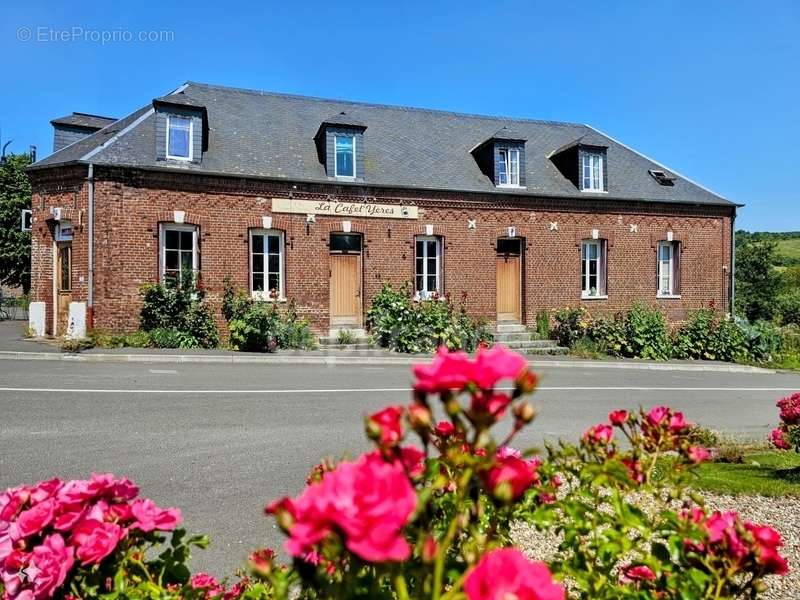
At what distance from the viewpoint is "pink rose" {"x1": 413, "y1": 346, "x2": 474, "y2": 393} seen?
1068 mm

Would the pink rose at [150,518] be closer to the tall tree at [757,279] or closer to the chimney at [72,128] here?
the chimney at [72,128]

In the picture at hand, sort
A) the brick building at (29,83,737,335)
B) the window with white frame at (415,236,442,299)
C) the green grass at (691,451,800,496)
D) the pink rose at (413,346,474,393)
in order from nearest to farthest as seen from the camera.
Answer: the pink rose at (413,346,474,393), the green grass at (691,451,800,496), the brick building at (29,83,737,335), the window with white frame at (415,236,442,299)

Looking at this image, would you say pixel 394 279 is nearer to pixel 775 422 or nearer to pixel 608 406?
pixel 608 406

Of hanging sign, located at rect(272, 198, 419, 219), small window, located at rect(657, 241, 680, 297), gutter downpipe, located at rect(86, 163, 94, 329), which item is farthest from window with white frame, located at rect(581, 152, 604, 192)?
gutter downpipe, located at rect(86, 163, 94, 329)

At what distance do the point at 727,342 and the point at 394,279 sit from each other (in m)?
10.9

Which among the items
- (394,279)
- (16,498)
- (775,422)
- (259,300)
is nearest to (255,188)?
(259,300)

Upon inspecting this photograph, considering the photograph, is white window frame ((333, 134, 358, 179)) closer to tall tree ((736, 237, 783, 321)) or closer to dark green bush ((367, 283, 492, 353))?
dark green bush ((367, 283, 492, 353))

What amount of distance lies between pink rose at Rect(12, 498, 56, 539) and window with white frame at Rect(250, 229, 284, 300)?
625 inches

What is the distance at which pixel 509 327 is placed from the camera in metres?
20.2

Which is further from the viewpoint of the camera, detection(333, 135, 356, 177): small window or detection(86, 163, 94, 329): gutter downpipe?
detection(333, 135, 356, 177): small window

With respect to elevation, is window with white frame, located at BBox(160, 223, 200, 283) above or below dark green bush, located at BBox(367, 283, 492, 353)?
above

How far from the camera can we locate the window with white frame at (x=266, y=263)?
693 inches

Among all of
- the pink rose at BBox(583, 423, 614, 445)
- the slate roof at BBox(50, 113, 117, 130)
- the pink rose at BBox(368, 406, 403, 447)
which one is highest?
the slate roof at BBox(50, 113, 117, 130)

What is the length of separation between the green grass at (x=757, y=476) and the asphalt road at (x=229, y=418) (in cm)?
149
